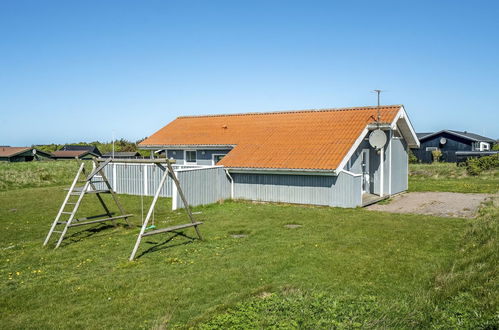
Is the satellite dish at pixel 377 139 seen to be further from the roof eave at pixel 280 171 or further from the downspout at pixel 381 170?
the roof eave at pixel 280 171

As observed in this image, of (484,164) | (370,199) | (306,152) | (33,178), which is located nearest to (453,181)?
(484,164)

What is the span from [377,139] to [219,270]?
1256 centimetres

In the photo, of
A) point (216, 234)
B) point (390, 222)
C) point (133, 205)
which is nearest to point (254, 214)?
point (216, 234)

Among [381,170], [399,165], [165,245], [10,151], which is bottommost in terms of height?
[165,245]

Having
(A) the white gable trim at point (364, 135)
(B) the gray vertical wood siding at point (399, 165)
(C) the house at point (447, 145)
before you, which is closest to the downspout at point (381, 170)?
(B) the gray vertical wood siding at point (399, 165)

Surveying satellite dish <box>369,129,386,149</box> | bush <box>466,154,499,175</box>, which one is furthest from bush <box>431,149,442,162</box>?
satellite dish <box>369,129,386,149</box>

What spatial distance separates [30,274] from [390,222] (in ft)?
33.7

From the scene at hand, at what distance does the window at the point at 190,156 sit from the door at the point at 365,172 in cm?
→ 979

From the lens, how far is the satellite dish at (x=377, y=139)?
1833 cm

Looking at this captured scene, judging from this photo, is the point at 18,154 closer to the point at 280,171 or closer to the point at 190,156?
the point at 190,156

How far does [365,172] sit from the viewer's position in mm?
19812

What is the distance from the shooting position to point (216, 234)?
11.8 meters

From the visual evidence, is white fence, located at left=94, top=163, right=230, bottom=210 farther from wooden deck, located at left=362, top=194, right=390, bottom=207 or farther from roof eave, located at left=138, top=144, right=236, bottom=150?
wooden deck, located at left=362, top=194, right=390, bottom=207

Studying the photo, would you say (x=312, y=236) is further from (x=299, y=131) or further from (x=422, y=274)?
(x=299, y=131)
